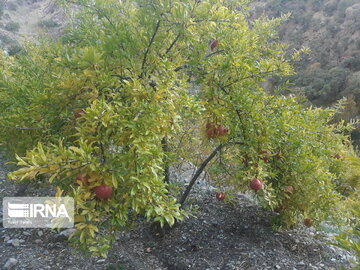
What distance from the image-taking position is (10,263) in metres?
2.91

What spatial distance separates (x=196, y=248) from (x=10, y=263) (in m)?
1.99

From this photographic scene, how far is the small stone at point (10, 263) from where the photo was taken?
286 cm

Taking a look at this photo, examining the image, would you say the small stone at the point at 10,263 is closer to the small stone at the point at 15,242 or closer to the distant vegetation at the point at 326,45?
the small stone at the point at 15,242

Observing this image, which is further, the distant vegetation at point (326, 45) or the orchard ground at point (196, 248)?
the distant vegetation at point (326, 45)

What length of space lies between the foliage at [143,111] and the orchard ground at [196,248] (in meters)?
0.61

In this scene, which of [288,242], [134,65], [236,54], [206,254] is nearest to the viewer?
[134,65]

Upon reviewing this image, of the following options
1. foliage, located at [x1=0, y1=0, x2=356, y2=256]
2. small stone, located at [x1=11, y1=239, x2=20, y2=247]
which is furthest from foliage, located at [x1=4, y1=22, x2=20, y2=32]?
small stone, located at [x1=11, y1=239, x2=20, y2=247]

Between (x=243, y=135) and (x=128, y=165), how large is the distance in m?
1.22

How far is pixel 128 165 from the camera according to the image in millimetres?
1750

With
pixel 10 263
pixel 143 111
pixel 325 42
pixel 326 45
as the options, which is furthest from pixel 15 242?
pixel 325 42

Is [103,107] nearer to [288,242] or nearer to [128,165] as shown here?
[128,165]

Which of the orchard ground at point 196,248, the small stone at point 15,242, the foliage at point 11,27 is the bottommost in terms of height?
the orchard ground at point 196,248

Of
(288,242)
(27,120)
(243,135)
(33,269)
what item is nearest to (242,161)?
(243,135)

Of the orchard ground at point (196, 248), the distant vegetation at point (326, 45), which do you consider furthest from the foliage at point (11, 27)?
the orchard ground at point (196, 248)
